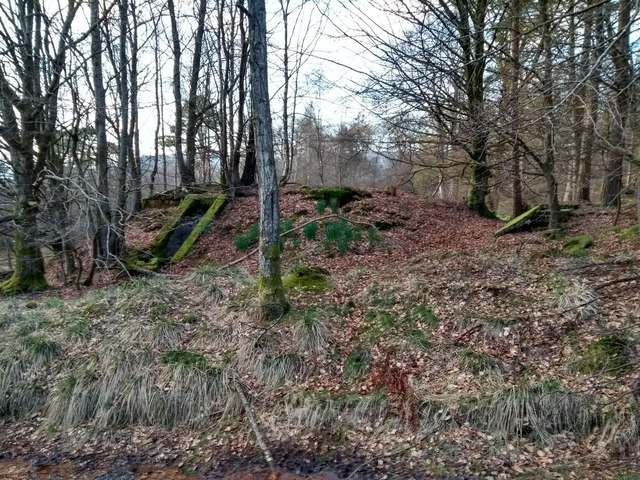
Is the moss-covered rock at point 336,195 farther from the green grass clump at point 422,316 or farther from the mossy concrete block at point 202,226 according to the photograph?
the green grass clump at point 422,316

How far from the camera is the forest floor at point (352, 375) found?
343cm

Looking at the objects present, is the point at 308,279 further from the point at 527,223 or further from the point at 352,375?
the point at 527,223

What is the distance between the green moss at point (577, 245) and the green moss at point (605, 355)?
6.30 ft

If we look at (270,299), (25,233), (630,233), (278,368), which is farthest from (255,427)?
(630,233)

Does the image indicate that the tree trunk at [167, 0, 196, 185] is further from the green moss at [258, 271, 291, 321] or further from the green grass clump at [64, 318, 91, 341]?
the green moss at [258, 271, 291, 321]

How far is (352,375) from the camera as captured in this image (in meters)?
4.30

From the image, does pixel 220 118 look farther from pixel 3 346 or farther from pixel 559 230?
pixel 559 230

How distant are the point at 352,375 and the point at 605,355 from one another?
233 cm

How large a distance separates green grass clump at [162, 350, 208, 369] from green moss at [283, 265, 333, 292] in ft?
5.38

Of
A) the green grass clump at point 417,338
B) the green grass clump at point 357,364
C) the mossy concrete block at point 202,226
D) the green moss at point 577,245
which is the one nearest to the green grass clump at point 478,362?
the green grass clump at point 417,338

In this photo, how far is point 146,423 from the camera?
416cm

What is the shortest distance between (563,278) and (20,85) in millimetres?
8642

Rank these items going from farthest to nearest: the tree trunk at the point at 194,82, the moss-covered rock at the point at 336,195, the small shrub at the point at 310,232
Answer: the tree trunk at the point at 194,82, the moss-covered rock at the point at 336,195, the small shrub at the point at 310,232

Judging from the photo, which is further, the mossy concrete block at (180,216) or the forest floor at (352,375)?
the mossy concrete block at (180,216)
